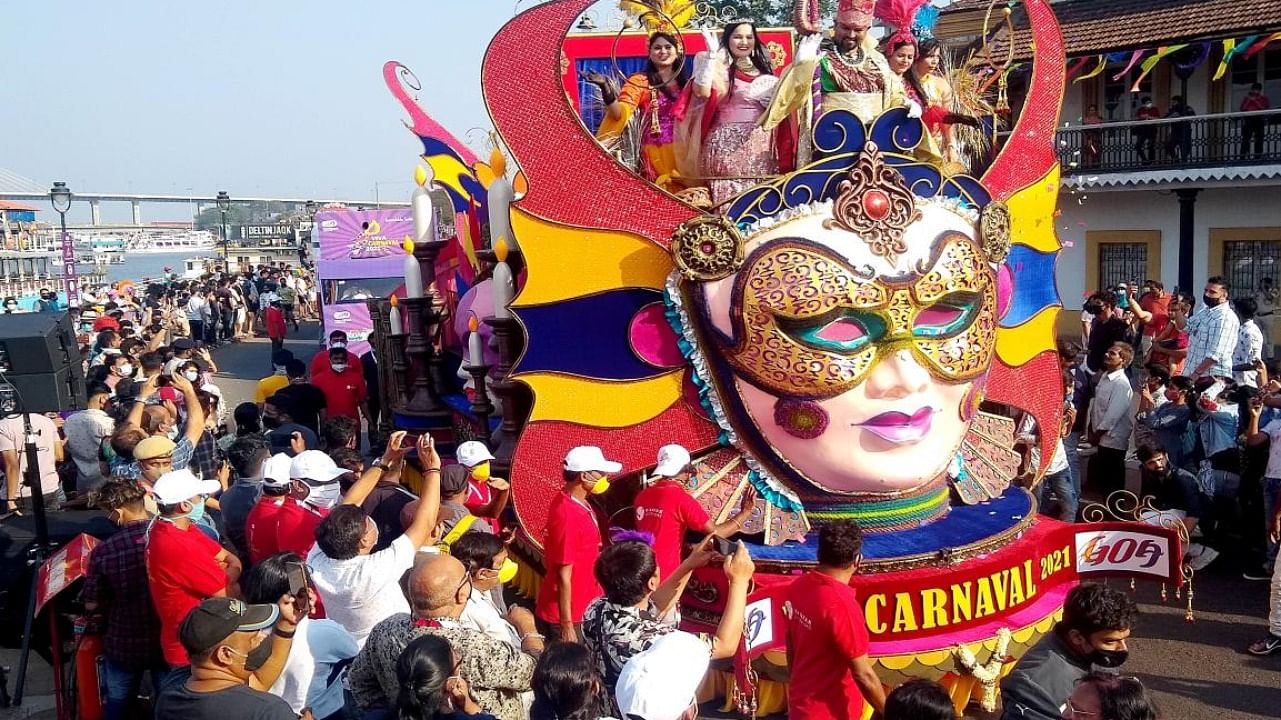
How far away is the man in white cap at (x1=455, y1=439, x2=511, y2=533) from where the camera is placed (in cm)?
589

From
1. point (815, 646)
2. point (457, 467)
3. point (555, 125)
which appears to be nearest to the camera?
point (815, 646)

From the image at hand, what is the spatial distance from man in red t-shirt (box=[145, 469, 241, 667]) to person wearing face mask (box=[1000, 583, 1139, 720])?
297 cm

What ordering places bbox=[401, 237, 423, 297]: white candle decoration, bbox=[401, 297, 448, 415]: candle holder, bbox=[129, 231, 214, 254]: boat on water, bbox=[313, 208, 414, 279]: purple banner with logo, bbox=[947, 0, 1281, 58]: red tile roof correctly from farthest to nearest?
1. bbox=[129, 231, 214, 254]: boat on water
2. bbox=[313, 208, 414, 279]: purple banner with logo
3. bbox=[947, 0, 1281, 58]: red tile roof
4. bbox=[401, 237, 423, 297]: white candle decoration
5. bbox=[401, 297, 448, 415]: candle holder

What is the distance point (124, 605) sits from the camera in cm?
470

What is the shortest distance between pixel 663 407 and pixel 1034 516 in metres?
2.18

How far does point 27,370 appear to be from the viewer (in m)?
7.91

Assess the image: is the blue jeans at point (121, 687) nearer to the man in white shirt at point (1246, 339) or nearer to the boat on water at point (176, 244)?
the man in white shirt at point (1246, 339)

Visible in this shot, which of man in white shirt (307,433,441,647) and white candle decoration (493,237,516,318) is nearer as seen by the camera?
man in white shirt (307,433,441,647)

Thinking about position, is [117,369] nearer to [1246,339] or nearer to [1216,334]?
[1216,334]

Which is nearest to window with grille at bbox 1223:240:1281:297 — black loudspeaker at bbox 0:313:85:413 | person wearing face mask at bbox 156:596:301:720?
black loudspeaker at bbox 0:313:85:413

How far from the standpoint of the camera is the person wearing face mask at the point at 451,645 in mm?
3227

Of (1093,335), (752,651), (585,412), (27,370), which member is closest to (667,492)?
(752,651)

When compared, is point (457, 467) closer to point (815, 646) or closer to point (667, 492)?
point (667, 492)

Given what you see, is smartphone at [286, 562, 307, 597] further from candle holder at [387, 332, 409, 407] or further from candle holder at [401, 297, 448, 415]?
candle holder at [387, 332, 409, 407]
